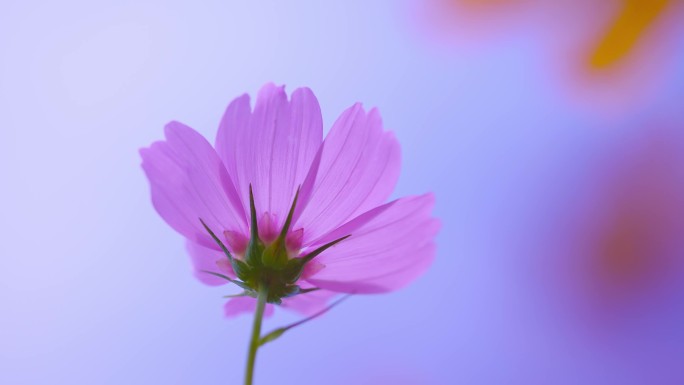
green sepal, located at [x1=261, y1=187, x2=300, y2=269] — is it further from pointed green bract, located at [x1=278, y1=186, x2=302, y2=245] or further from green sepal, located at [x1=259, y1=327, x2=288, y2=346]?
green sepal, located at [x1=259, y1=327, x2=288, y2=346]

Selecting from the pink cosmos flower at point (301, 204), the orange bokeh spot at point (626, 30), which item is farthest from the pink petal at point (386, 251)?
the orange bokeh spot at point (626, 30)

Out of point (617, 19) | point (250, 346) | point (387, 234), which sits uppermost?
point (617, 19)

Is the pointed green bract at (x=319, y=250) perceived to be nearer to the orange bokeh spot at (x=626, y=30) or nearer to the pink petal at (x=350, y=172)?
the pink petal at (x=350, y=172)

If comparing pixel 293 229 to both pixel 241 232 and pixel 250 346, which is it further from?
pixel 250 346

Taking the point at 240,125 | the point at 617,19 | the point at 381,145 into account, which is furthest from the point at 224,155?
the point at 617,19

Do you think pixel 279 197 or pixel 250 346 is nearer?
pixel 250 346
